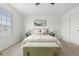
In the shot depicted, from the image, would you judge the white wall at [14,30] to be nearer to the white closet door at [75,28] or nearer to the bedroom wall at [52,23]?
the bedroom wall at [52,23]

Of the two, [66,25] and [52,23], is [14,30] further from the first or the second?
[66,25]

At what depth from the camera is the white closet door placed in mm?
3746

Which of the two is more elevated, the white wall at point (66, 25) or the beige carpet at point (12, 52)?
the white wall at point (66, 25)

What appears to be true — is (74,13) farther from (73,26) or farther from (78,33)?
(78,33)

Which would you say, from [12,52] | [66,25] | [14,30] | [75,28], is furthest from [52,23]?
[12,52]

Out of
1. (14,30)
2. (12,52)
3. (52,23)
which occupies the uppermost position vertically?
(52,23)

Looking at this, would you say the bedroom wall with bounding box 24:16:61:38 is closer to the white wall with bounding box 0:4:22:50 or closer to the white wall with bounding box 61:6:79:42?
the white wall with bounding box 61:6:79:42

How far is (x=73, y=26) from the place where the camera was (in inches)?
158

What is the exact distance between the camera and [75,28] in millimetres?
3869

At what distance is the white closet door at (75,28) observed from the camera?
3.75 meters

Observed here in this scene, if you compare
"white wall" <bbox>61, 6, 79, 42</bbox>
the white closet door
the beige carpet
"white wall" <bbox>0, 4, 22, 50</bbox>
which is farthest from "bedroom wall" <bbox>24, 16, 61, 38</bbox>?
the beige carpet

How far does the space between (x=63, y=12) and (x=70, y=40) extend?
4.77 feet

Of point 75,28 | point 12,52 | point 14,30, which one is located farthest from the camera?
point 75,28

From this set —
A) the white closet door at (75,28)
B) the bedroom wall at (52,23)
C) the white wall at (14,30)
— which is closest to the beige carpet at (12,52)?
the white wall at (14,30)
